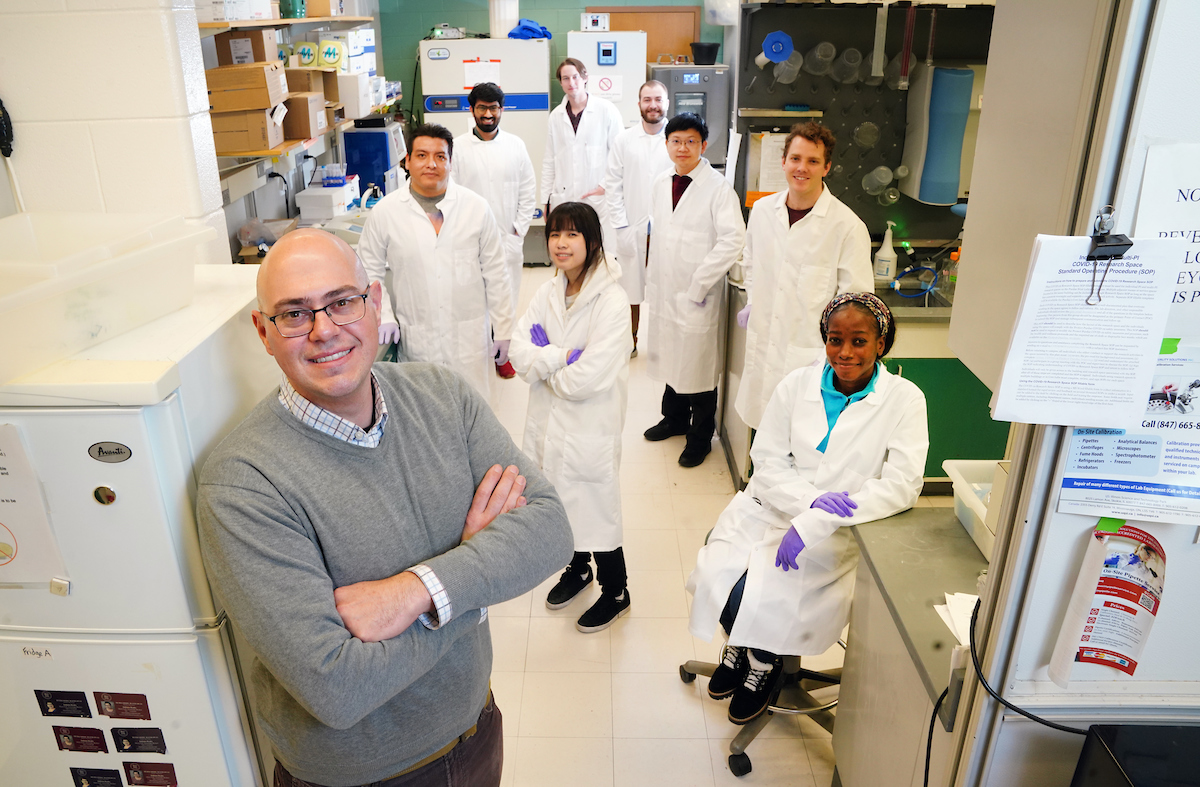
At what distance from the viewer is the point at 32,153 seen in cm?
206

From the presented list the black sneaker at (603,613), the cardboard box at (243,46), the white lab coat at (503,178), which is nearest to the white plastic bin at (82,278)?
the black sneaker at (603,613)

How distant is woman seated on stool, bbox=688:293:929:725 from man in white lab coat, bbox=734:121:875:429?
0.88 m

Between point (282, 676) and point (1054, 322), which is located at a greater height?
point (1054, 322)

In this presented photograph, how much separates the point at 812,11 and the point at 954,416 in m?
1.79

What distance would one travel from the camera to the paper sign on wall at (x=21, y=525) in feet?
3.99

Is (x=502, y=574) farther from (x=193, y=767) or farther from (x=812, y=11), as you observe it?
(x=812, y=11)

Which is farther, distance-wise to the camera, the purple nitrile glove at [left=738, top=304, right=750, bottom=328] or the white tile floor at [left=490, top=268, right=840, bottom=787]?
the purple nitrile glove at [left=738, top=304, right=750, bottom=328]

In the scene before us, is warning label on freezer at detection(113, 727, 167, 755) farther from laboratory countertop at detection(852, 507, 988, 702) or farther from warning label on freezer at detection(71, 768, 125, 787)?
laboratory countertop at detection(852, 507, 988, 702)

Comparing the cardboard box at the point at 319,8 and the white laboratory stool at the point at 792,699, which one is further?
the cardboard box at the point at 319,8

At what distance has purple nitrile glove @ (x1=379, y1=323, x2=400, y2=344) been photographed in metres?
3.14

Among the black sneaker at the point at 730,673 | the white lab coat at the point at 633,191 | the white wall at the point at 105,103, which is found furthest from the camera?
the white lab coat at the point at 633,191

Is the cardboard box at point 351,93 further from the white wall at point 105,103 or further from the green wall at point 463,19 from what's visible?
the white wall at point 105,103

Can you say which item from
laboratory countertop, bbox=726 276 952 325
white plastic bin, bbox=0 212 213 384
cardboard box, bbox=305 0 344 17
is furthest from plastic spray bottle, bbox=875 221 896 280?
cardboard box, bbox=305 0 344 17

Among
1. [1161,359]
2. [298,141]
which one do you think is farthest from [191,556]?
[298,141]
